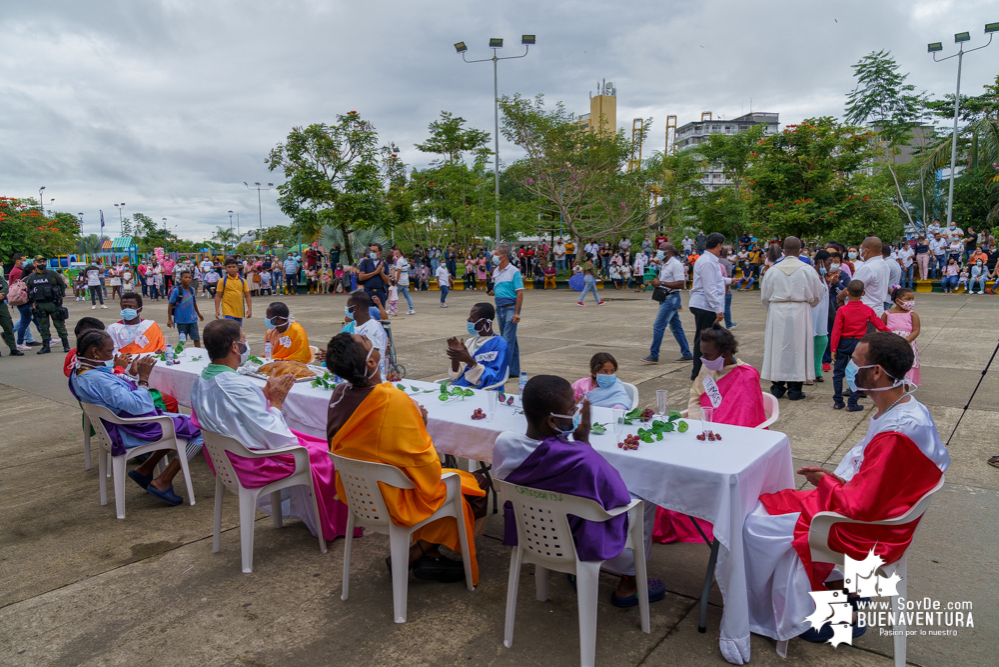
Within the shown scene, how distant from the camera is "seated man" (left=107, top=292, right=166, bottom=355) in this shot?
21.1 feet

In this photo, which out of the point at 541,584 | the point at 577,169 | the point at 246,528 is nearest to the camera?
the point at 541,584

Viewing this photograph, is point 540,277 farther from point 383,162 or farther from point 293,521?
point 293,521

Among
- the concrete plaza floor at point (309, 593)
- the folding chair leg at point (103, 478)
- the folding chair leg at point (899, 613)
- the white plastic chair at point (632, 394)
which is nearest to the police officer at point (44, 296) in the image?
the concrete plaza floor at point (309, 593)

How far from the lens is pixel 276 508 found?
4137 millimetres

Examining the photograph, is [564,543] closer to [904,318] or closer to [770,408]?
[770,408]

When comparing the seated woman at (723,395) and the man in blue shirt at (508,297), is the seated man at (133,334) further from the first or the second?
the seated woman at (723,395)

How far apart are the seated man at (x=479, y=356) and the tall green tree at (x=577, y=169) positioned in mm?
18622

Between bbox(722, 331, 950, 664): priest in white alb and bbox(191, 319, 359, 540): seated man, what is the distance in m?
2.35

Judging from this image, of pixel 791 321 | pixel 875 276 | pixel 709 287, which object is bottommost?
pixel 791 321

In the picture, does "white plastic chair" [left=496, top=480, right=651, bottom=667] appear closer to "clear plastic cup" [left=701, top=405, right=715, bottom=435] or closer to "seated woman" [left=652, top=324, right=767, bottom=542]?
"clear plastic cup" [left=701, top=405, right=715, bottom=435]

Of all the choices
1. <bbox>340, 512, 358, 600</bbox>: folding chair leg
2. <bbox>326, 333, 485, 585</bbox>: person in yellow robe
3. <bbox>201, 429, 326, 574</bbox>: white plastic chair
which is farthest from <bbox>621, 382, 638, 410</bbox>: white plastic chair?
<bbox>201, 429, 326, 574</bbox>: white plastic chair

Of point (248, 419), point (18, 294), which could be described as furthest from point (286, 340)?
point (18, 294)

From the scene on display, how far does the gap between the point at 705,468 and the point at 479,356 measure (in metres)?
2.97

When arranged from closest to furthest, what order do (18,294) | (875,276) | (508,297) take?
(875,276) → (508,297) → (18,294)
